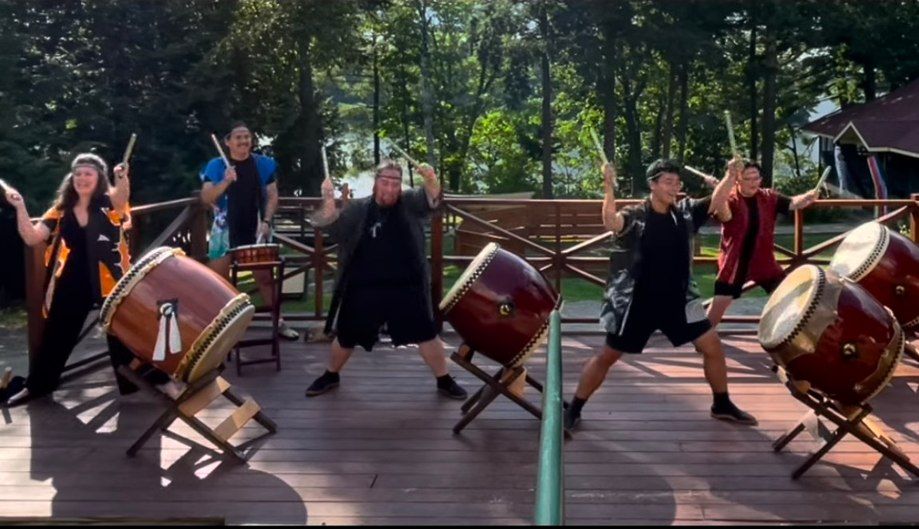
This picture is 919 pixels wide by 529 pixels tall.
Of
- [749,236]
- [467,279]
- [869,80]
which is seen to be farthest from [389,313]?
[869,80]

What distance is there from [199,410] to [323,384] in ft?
3.42

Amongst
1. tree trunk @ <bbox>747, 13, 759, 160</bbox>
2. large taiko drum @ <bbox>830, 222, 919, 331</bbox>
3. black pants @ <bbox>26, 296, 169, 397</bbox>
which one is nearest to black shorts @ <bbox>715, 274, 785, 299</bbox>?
large taiko drum @ <bbox>830, 222, 919, 331</bbox>

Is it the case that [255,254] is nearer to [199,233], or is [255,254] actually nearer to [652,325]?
[199,233]

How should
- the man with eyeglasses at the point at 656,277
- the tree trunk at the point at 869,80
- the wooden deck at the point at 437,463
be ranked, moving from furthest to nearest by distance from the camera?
1. the tree trunk at the point at 869,80
2. the man with eyeglasses at the point at 656,277
3. the wooden deck at the point at 437,463

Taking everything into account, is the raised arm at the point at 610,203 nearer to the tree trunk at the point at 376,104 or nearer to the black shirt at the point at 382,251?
the black shirt at the point at 382,251

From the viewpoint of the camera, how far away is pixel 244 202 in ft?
19.4

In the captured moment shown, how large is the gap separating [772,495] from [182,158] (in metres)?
11.0

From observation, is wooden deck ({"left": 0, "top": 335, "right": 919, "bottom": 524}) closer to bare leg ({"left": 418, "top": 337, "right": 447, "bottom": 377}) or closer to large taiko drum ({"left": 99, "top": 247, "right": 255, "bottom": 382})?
bare leg ({"left": 418, "top": 337, "right": 447, "bottom": 377})

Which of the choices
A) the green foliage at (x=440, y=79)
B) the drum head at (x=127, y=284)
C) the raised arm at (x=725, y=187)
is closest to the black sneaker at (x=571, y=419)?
the raised arm at (x=725, y=187)

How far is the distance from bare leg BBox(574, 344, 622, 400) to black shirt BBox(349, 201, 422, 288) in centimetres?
97

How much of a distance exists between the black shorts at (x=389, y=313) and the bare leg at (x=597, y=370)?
0.79 meters

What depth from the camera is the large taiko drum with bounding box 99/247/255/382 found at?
4.05 metres

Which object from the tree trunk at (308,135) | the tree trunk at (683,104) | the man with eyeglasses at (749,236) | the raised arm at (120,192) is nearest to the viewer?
the raised arm at (120,192)

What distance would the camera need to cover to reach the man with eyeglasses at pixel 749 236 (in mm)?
5344
